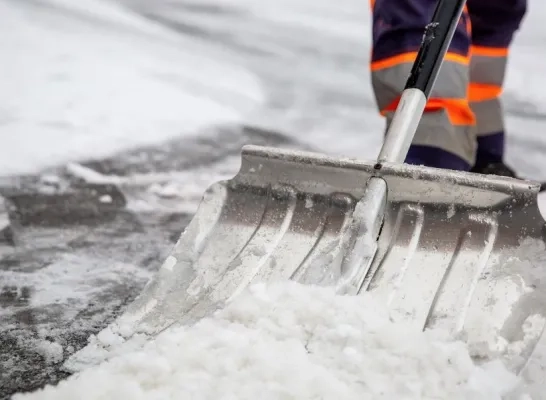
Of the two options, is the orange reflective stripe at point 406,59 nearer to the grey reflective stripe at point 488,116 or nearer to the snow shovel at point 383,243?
the snow shovel at point 383,243

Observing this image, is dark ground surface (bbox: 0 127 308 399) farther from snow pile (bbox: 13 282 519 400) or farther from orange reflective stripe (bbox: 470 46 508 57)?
orange reflective stripe (bbox: 470 46 508 57)

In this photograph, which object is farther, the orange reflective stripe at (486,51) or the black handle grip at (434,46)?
the orange reflective stripe at (486,51)

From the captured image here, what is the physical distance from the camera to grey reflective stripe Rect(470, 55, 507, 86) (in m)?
2.32

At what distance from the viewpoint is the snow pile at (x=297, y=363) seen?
3.05ft

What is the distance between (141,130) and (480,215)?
1.90 metres

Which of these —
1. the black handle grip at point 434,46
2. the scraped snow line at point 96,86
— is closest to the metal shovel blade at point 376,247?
the black handle grip at point 434,46

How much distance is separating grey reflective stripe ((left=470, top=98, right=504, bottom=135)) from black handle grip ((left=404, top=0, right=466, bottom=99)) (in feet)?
2.92

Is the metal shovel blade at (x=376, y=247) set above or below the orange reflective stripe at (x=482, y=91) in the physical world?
below

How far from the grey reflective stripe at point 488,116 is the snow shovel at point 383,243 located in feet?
3.19

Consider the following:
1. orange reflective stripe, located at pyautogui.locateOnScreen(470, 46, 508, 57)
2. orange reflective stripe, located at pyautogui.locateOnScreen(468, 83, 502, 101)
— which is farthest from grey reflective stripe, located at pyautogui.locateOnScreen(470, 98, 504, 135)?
orange reflective stripe, located at pyautogui.locateOnScreen(470, 46, 508, 57)

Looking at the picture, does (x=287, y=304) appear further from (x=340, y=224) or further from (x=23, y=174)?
(x=23, y=174)

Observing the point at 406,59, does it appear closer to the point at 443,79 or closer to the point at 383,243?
the point at 443,79

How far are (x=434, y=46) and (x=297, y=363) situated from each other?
0.84 metres

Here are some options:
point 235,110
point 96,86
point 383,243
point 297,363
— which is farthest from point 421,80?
point 96,86
